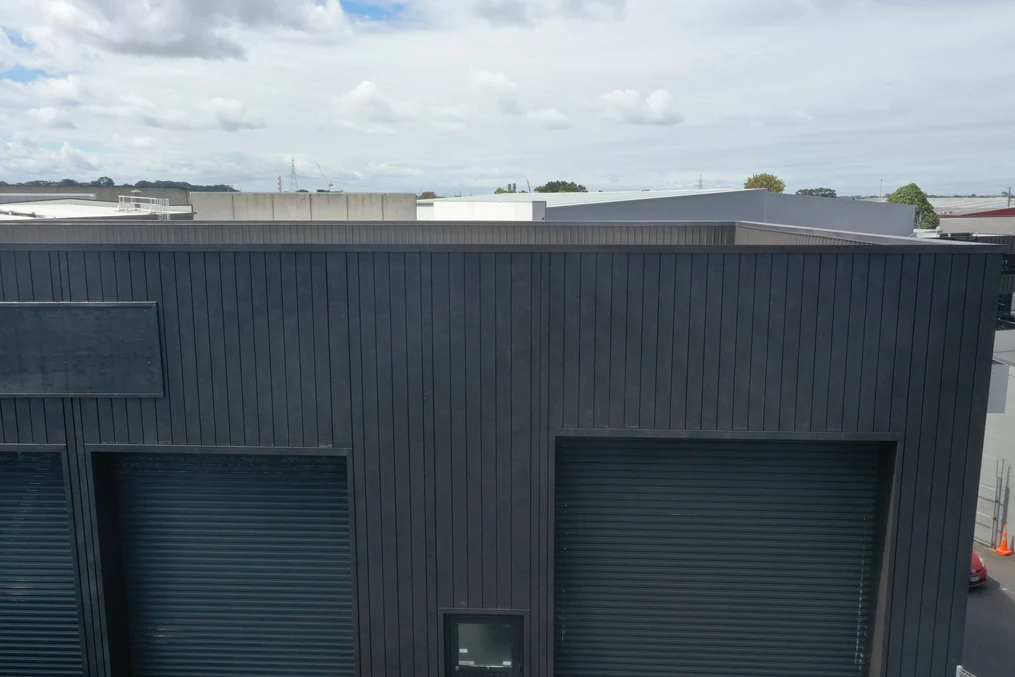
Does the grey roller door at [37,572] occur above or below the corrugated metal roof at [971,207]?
below

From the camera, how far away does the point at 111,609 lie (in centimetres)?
778

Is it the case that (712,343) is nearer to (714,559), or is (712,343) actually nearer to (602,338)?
(602,338)

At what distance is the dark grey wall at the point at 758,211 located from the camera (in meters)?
22.7

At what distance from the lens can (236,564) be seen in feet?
26.0

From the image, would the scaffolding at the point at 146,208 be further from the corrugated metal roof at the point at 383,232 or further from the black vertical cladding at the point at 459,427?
the black vertical cladding at the point at 459,427

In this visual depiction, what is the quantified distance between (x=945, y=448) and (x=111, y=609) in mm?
8846

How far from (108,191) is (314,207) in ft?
89.6

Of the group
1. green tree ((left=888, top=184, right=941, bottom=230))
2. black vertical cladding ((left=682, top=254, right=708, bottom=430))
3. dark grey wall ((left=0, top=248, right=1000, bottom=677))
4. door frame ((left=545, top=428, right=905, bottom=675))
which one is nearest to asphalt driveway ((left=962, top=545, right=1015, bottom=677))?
door frame ((left=545, top=428, right=905, bottom=675))

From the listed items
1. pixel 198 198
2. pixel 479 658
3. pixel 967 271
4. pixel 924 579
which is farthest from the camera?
pixel 198 198

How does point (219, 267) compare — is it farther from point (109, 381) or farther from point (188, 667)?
point (188, 667)

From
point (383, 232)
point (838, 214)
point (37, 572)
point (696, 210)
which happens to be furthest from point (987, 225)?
point (37, 572)

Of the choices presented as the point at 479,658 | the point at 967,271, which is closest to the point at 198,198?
the point at 479,658

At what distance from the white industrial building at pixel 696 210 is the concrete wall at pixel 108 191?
970 inches

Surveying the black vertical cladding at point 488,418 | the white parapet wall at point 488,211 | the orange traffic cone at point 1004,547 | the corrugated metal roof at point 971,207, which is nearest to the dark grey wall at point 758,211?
the white parapet wall at point 488,211
